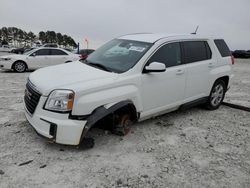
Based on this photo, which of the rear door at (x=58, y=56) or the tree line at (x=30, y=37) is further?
the tree line at (x=30, y=37)

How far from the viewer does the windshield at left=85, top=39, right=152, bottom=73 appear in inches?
160

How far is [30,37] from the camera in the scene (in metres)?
85.9

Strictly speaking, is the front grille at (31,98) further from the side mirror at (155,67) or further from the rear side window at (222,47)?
the rear side window at (222,47)

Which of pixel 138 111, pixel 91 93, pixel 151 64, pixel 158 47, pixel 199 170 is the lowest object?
pixel 199 170

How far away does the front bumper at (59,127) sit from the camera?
3.29 metres

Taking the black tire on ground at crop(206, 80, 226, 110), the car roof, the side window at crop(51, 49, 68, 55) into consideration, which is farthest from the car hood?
the side window at crop(51, 49, 68, 55)

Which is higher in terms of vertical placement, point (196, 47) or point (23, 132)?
point (196, 47)

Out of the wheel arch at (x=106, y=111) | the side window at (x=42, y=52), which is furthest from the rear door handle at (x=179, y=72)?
the side window at (x=42, y=52)

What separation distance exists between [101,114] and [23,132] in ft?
5.08

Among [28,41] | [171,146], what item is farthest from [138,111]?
[28,41]

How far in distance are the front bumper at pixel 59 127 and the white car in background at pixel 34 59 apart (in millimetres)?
9714

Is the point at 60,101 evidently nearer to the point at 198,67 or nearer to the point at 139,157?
the point at 139,157

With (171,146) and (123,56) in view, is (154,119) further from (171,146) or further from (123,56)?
(123,56)

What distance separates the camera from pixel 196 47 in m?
5.12
